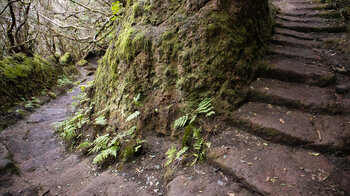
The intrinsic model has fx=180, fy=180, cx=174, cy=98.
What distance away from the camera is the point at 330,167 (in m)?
1.99

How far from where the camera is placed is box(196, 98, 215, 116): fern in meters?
2.76

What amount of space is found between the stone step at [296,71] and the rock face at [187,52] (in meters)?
0.32

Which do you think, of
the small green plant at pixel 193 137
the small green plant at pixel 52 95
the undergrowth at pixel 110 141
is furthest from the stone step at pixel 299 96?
the small green plant at pixel 52 95

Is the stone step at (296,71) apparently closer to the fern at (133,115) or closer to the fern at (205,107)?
the fern at (205,107)

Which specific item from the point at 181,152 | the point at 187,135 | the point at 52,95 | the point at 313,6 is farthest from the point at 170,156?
the point at 52,95

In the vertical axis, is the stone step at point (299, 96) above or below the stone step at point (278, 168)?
above

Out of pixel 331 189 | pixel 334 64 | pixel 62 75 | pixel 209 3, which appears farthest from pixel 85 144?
pixel 62 75

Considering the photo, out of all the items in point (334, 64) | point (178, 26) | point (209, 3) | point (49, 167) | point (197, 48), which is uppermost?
point (209, 3)

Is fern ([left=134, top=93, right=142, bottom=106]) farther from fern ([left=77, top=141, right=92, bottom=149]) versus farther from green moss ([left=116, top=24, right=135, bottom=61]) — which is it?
fern ([left=77, top=141, right=92, bottom=149])

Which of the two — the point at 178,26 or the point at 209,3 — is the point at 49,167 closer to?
the point at 178,26

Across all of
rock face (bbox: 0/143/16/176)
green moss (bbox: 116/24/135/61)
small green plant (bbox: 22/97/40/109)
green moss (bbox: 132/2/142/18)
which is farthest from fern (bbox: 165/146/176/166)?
small green plant (bbox: 22/97/40/109)

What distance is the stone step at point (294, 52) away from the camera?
357 cm

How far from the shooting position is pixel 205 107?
2.78m

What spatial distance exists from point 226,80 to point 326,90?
1610 millimetres
